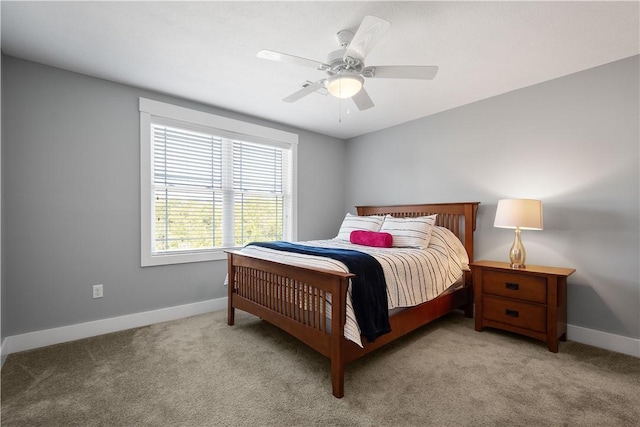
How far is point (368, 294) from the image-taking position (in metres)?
1.97

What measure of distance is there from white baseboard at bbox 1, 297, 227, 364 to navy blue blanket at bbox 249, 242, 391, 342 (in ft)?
6.50

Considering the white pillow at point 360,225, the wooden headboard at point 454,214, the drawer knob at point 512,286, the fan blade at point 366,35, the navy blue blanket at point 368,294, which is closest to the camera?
the fan blade at point 366,35

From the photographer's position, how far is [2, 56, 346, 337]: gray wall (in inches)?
94.9

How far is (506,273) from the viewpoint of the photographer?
268 cm

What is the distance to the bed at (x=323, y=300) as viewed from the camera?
184cm

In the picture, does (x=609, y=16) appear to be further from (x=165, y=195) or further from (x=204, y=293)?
(x=204, y=293)

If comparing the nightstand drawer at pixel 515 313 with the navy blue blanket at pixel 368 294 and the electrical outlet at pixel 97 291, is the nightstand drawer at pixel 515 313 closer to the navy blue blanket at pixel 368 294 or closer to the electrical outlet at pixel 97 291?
the navy blue blanket at pixel 368 294

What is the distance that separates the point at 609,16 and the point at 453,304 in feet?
8.14

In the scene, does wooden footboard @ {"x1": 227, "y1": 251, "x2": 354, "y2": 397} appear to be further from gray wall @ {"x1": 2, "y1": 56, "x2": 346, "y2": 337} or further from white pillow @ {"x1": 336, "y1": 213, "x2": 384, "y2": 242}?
white pillow @ {"x1": 336, "y1": 213, "x2": 384, "y2": 242}

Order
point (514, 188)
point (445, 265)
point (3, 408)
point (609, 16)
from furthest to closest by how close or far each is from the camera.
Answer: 1. point (514, 188)
2. point (445, 265)
3. point (609, 16)
4. point (3, 408)

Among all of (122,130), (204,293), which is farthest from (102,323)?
(122,130)

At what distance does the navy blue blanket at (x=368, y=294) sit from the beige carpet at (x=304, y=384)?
355 millimetres

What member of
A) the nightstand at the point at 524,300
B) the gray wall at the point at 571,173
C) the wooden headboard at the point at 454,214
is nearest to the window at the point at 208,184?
the wooden headboard at the point at 454,214

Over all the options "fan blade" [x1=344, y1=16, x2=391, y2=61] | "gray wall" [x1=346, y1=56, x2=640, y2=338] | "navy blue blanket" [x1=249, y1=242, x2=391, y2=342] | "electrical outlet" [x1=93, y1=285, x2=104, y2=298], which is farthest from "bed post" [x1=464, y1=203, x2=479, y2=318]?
"electrical outlet" [x1=93, y1=285, x2=104, y2=298]
